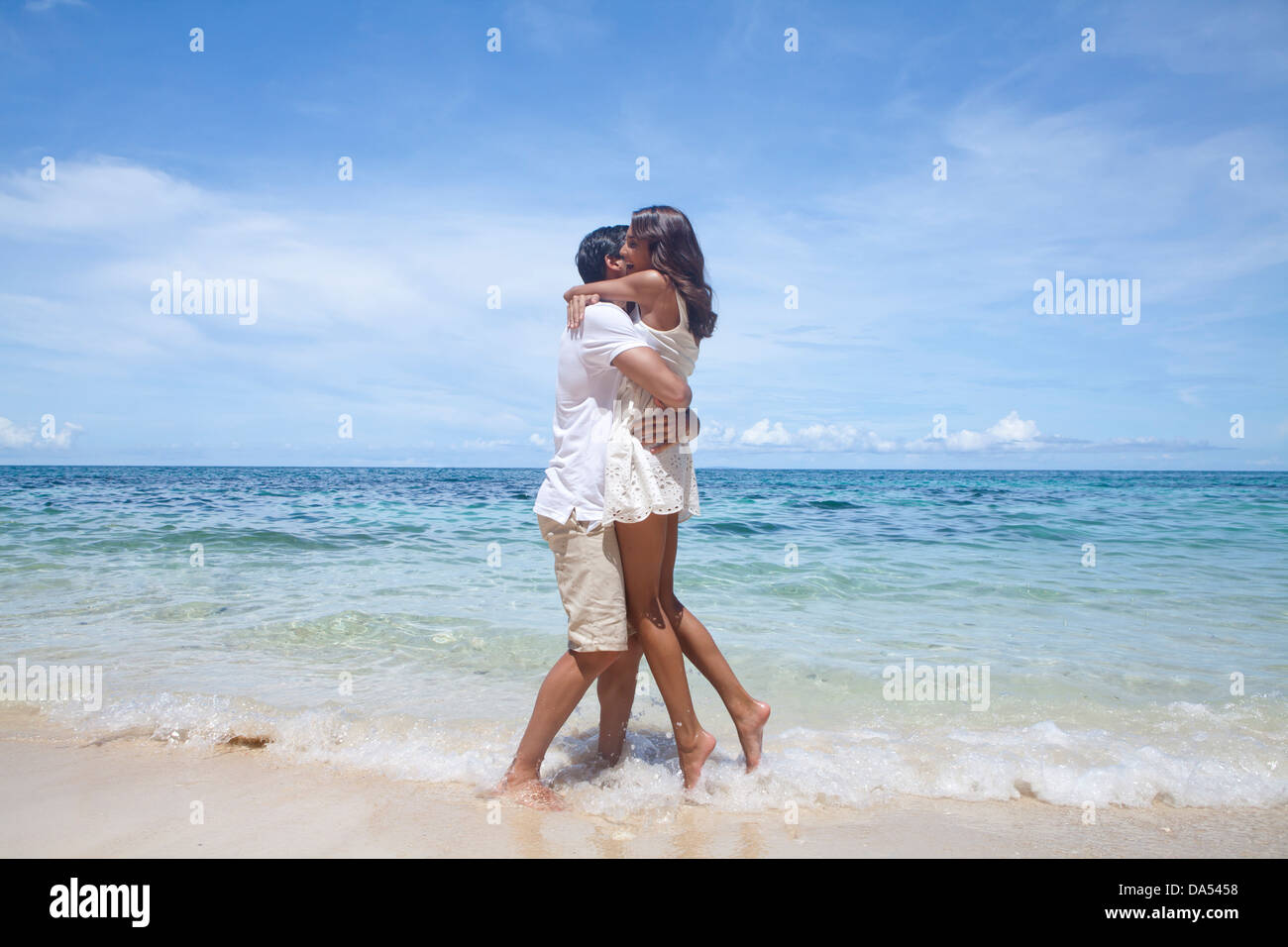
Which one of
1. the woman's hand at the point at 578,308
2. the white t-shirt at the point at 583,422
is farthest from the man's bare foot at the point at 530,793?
the woman's hand at the point at 578,308

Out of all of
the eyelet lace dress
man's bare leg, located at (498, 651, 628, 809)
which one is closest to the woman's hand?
the eyelet lace dress

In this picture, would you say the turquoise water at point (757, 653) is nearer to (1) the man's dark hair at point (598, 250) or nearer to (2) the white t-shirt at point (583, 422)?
(2) the white t-shirt at point (583, 422)

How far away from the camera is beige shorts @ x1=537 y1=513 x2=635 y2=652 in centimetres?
271

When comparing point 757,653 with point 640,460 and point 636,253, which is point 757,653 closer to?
point 640,460

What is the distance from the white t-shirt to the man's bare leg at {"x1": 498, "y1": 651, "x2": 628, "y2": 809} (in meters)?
0.55

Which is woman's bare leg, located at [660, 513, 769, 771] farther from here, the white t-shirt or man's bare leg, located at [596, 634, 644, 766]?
the white t-shirt

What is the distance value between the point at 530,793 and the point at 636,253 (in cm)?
200

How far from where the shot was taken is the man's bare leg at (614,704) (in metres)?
3.11

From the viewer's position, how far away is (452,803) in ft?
8.99

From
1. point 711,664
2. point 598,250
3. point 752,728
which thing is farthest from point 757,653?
point 598,250

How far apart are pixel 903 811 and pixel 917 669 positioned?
2.16m

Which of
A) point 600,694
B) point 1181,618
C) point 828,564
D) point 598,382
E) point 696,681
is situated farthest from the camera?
point 828,564

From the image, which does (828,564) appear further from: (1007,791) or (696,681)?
(1007,791)
